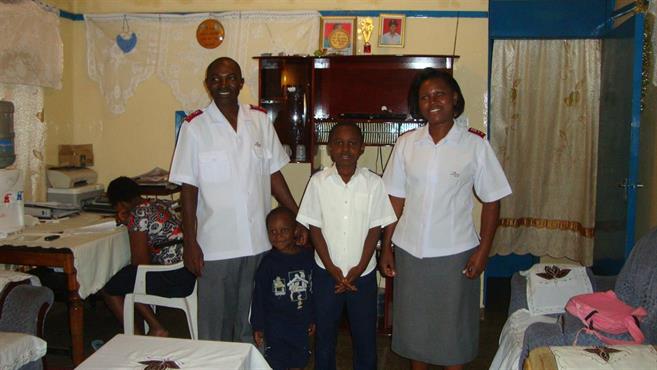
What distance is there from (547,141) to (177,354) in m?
3.59

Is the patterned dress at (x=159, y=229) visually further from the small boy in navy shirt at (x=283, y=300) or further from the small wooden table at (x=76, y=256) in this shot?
the small boy in navy shirt at (x=283, y=300)

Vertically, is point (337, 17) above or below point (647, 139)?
above

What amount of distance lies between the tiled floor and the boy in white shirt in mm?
798

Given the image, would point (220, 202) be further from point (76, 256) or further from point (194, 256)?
point (76, 256)

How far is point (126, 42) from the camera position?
4.16 meters

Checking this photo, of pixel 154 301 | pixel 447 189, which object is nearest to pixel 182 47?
pixel 154 301

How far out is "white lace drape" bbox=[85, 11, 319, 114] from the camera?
4016 mm

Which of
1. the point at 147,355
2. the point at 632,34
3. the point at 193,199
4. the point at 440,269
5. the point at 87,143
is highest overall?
the point at 632,34

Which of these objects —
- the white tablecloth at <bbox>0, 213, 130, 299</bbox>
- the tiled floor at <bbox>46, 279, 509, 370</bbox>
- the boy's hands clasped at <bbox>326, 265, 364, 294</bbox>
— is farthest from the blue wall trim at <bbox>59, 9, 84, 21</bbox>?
the boy's hands clasped at <bbox>326, 265, 364, 294</bbox>

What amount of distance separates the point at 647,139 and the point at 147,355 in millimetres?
3211

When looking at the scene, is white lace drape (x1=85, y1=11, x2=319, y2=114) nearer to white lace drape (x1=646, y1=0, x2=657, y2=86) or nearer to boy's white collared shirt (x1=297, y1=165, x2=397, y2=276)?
boy's white collared shirt (x1=297, y1=165, x2=397, y2=276)

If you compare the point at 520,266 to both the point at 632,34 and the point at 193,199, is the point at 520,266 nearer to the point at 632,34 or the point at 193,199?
the point at 632,34

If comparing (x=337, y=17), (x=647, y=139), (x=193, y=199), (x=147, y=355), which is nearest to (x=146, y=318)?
(x=193, y=199)

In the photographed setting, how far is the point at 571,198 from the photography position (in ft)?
14.6
